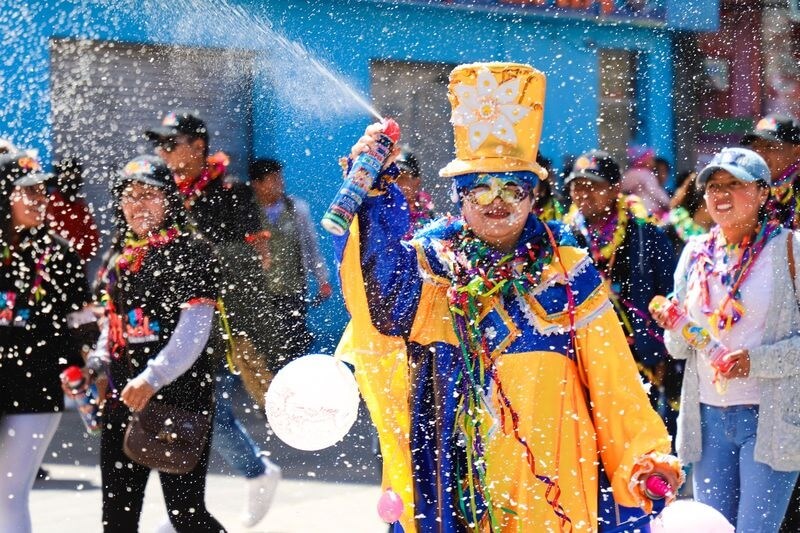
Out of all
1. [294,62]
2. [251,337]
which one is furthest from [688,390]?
[294,62]

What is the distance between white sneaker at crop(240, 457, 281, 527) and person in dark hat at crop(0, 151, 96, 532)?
1.18m

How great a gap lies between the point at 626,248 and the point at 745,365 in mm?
1511

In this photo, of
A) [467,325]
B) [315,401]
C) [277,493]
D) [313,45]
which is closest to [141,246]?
[315,401]

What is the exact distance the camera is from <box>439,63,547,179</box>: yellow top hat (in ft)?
10.9

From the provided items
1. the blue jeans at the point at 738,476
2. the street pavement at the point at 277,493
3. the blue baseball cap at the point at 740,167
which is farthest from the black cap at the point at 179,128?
the blue jeans at the point at 738,476

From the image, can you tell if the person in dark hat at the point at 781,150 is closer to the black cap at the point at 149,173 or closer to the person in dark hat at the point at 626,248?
the person in dark hat at the point at 626,248

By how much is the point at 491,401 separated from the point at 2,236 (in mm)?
2697

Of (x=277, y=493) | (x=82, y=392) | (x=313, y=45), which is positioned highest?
(x=313, y=45)

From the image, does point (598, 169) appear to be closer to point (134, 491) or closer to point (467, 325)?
point (134, 491)

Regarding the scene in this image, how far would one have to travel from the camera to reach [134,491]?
16.8ft

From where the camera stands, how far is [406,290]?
→ 10.8 ft

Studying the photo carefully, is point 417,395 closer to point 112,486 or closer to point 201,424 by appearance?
point 201,424

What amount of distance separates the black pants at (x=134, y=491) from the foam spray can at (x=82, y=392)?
0.21 m

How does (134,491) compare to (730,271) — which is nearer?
(730,271)
